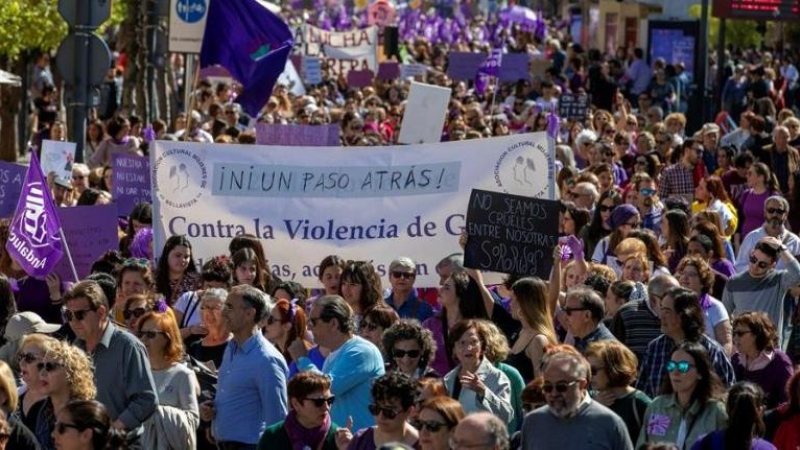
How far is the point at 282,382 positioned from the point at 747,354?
7.84 ft

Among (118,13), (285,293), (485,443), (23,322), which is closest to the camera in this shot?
(485,443)

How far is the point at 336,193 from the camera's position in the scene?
1439cm

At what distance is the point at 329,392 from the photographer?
350 inches

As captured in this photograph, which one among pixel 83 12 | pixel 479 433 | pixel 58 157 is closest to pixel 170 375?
pixel 479 433

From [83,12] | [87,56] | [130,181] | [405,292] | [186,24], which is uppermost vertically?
[83,12]

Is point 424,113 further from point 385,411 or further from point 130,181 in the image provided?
point 385,411

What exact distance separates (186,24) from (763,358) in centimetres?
1342

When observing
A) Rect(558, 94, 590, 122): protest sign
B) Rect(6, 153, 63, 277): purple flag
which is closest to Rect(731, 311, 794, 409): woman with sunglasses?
Rect(6, 153, 63, 277): purple flag

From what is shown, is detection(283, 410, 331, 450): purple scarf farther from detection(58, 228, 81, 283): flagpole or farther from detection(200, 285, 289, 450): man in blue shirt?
detection(58, 228, 81, 283): flagpole

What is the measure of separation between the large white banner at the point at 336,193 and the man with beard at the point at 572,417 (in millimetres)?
5476

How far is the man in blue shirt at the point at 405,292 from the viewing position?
484 inches

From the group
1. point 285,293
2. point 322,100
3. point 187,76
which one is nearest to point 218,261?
point 285,293

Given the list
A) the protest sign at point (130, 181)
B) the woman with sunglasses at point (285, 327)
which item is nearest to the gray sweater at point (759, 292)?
the woman with sunglasses at point (285, 327)

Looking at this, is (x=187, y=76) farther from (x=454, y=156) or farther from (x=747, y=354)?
(x=747, y=354)
